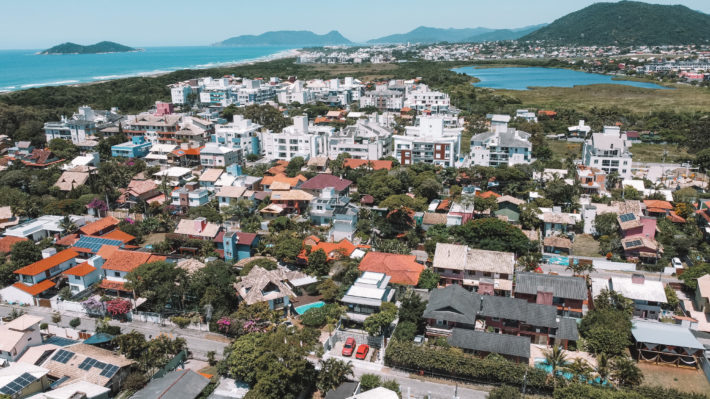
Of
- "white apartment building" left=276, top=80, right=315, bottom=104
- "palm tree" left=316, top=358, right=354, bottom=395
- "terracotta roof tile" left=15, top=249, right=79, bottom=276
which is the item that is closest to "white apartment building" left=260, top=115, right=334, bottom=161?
"terracotta roof tile" left=15, top=249, right=79, bottom=276

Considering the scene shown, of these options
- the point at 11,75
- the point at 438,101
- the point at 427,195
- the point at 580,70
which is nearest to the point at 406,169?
the point at 427,195

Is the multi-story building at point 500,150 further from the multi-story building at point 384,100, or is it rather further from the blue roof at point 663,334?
the multi-story building at point 384,100

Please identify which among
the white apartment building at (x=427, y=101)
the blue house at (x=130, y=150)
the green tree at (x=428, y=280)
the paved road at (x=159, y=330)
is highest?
the white apartment building at (x=427, y=101)

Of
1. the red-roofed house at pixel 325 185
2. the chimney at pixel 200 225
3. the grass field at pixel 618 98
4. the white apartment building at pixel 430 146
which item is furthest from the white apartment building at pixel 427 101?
the chimney at pixel 200 225

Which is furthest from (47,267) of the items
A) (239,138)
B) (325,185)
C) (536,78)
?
(536,78)

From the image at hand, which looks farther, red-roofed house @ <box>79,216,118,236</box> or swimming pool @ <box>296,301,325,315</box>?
red-roofed house @ <box>79,216,118,236</box>

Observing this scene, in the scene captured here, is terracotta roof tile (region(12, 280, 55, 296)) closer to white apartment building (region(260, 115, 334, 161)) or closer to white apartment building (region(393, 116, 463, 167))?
white apartment building (region(260, 115, 334, 161))

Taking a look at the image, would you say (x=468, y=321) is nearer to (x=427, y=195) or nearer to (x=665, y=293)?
(x=665, y=293)
